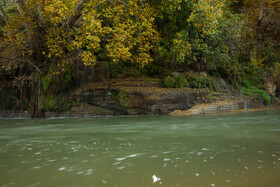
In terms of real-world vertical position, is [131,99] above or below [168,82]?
below

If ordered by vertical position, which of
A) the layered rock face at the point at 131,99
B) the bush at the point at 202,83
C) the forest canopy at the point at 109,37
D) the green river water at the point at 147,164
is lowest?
the green river water at the point at 147,164

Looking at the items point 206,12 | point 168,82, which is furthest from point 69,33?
point 206,12

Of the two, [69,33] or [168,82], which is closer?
[69,33]

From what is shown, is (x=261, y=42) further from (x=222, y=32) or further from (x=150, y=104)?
(x=150, y=104)

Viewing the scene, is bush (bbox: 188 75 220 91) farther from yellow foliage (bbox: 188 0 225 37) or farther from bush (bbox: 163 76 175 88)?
yellow foliage (bbox: 188 0 225 37)

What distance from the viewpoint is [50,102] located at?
548 inches

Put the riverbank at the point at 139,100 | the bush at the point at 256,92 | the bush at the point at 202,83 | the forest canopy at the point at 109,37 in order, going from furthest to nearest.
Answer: the bush at the point at 256,92 → the bush at the point at 202,83 → the riverbank at the point at 139,100 → the forest canopy at the point at 109,37

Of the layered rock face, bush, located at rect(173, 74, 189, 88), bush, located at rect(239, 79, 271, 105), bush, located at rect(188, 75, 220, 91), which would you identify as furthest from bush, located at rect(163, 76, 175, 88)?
bush, located at rect(239, 79, 271, 105)

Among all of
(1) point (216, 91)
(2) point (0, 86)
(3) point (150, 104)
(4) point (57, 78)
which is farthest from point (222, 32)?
(2) point (0, 86)

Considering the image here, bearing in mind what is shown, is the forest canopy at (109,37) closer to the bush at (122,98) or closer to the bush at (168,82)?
the bush at (168,82)

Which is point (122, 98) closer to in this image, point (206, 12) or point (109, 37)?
point (109, 37)

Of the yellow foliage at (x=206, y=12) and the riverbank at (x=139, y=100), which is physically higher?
the yellow foliage at (x=206, y=12)

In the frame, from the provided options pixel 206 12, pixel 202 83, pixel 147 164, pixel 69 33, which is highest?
pixel 206 12

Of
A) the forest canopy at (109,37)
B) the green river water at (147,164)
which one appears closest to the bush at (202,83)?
the forest canopy at (109,37)
